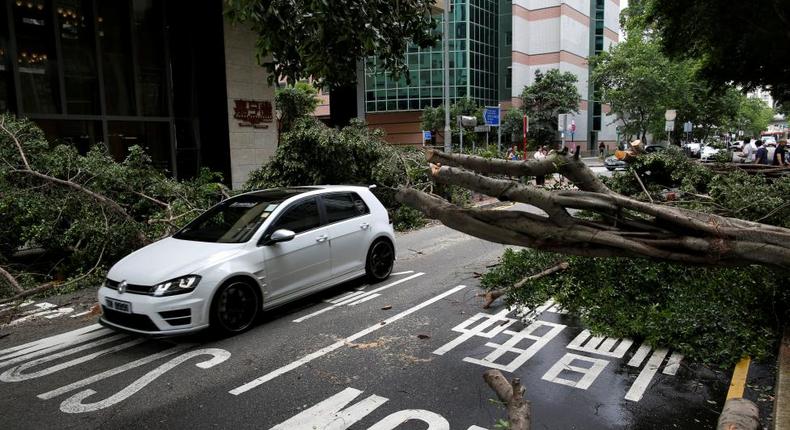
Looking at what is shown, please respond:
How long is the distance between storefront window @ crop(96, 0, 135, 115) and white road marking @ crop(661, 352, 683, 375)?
15.0 m

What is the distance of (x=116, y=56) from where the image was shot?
15.4 m

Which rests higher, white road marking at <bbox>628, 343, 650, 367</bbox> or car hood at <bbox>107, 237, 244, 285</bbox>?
car hood at <bbox>107, 237, 244, 285</bbox>

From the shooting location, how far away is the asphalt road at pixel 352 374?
422 centimetres

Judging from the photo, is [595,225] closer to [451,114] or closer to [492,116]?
[492,116]

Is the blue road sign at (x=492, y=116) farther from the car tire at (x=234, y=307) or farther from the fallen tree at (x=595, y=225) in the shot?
the fallen tree at (x=595, y=225)

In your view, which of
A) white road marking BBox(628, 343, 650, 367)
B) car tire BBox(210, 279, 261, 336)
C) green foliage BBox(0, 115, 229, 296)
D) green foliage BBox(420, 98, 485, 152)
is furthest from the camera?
green foliage BBox(420, 98, 485, 152)

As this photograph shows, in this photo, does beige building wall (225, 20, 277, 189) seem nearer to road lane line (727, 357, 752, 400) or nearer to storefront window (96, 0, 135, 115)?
storefront window (96, 0, 135, 115)

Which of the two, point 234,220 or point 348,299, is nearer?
point 234,220

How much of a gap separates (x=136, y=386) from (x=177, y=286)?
108 cm

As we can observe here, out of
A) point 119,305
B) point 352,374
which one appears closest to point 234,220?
point 119,305

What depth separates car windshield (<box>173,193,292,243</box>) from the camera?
21.5 ft

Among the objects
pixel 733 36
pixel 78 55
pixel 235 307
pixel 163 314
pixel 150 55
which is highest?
pixel 150 55

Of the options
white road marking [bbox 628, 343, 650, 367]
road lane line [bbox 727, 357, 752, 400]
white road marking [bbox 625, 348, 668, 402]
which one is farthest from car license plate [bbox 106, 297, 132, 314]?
road lane line [bbox 727, 357, 752, 400]

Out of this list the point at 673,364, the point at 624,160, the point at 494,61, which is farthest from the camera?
the point at 494,61
